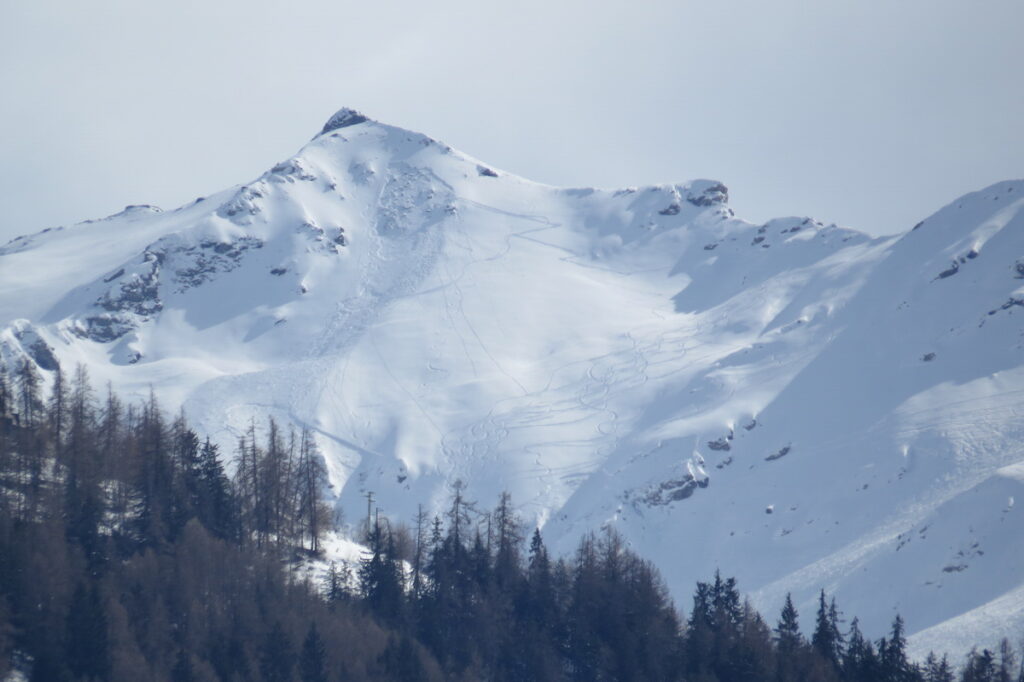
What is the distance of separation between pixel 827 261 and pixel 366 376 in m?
64.5

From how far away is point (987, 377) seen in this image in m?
119

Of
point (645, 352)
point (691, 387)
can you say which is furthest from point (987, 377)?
point (645, 352)

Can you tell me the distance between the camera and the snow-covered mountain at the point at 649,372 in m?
103

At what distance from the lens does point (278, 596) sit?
6375 centimetres

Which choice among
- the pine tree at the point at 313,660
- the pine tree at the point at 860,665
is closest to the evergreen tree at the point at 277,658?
the pine tree at the point at 313,660

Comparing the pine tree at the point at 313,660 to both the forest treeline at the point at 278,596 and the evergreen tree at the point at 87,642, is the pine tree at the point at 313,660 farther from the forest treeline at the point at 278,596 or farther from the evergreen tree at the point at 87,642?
the evergreen tree at the point at 87,642

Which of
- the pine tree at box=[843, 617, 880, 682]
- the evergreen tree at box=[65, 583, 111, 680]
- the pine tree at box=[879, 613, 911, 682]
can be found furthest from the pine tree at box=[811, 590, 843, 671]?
the evergreen tree at box=[65, 583, 111, 680]

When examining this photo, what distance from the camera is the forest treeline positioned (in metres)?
56.4

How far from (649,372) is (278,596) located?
91195 millimetres

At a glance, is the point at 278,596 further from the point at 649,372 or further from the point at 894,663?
the point at 649,372

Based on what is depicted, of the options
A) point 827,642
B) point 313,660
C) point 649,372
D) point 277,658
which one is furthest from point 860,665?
point 649,372

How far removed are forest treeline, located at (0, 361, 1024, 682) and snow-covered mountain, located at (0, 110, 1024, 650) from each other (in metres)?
18.8

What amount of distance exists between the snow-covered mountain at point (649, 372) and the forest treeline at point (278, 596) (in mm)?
18848

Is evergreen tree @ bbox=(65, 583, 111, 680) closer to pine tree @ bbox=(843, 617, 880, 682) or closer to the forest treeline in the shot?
the forest treeline
